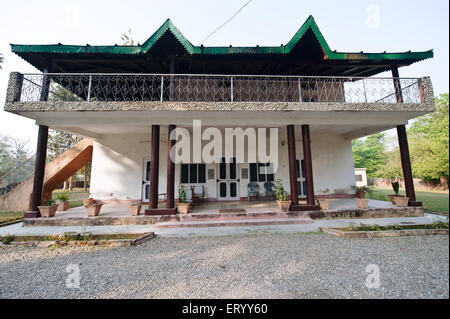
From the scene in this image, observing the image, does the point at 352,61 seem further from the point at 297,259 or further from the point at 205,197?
the point at 205,197

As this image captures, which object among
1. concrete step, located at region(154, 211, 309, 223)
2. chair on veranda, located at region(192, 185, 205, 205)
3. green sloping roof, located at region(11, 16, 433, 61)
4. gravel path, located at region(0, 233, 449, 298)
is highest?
green sloping roof, located at region(11, 16, 433, 61)

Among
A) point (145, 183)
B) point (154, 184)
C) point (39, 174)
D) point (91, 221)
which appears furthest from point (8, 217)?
point (154, 184)

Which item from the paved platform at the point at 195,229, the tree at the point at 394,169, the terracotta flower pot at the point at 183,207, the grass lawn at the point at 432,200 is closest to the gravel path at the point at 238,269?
the paved platform at the point at 195,229

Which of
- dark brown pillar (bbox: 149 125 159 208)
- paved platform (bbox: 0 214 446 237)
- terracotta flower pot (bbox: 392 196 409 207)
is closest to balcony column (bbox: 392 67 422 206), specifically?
terracotta flower pot (bbox: 392 196 409 207)

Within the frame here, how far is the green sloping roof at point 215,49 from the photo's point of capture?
6.37 metres

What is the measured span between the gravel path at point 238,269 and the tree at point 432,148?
18.5 m

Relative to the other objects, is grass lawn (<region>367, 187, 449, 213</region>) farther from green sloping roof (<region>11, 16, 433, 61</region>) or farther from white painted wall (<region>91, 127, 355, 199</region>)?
green sloping roof (<region>11, 16, 433, 61</region>)

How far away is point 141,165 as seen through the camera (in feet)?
30.3

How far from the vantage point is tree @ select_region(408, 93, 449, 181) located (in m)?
16.3

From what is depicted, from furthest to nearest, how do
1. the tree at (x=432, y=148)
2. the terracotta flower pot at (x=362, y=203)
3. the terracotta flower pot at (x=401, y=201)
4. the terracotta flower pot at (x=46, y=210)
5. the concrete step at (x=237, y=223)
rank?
the tree at (x=432, y=148), the terracotta flower pot at (x=401, y=201), the terracotta flower pot at (x=362, y=203), the terracotta flower pot at (x=46, y=210), the concrete step at (x=237, y=223)

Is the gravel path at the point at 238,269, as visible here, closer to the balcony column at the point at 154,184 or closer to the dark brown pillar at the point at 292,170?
the balcony column at the point at 154,184

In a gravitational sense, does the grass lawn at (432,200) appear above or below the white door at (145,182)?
below

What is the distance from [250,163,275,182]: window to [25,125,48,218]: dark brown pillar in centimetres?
837
